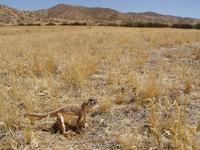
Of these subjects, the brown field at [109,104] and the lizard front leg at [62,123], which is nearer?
the brown field at [109,104]

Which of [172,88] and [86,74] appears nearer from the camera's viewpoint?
[172,88]

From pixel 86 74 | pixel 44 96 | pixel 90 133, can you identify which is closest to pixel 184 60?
pixel 86 74

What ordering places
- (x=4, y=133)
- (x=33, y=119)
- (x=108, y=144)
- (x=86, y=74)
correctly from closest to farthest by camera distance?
(x=108, y=144) → (x=4, y=133) → (x=33, y=119) → (x=86, y=74)

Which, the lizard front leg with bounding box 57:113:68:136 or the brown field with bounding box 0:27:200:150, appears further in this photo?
the lizard front leg with bounding box 57:113:68:136

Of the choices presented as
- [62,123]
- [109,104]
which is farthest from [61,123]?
[109,104]

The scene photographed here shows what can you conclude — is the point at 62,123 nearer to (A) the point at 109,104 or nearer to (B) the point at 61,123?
(B) the point at 61,123

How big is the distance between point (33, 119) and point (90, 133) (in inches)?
35.8

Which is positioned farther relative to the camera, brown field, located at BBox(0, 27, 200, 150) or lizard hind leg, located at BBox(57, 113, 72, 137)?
lizard hind leg, located at BBox(57, 113, 72, 137)

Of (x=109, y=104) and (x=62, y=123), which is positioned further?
(x=109, y=104)

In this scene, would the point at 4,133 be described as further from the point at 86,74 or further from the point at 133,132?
the point at 86,74

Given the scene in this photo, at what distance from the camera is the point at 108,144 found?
4.81 meters

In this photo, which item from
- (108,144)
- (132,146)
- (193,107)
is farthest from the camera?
(193,107)

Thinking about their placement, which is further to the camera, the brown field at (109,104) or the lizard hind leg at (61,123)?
the lizard hind leg at (61,123)

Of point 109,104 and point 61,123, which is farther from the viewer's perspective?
point 109,104
